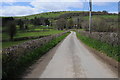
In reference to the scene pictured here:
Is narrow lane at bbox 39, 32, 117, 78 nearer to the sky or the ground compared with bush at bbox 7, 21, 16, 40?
nearer to the ground

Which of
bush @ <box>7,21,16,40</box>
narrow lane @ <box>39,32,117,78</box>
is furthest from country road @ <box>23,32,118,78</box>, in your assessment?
bush @ <box>7,21,16,40</box>

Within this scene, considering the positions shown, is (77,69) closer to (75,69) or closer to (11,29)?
(75,69)

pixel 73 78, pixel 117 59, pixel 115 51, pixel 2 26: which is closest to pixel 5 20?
pixel 2 26

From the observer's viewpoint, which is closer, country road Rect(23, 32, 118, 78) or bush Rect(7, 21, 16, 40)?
bush Rect(7, 21, 16, 40)

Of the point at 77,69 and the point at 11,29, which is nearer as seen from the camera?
the point at 11,29

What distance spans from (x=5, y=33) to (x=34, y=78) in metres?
3.78

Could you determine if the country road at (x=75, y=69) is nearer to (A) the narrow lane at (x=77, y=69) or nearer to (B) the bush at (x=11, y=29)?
(A) the narrow lane at (x=77, y=69)

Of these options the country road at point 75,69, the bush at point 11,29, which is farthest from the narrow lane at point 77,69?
the bush at point 11,29

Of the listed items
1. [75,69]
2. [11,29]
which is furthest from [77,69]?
[11,29]

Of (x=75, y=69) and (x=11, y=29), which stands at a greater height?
(x=11, y=29)

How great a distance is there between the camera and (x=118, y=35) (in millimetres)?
13102

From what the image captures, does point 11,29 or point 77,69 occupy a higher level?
point 11,29

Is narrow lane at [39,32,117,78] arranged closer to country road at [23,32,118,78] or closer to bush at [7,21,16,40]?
country road at [23,32,118,78]

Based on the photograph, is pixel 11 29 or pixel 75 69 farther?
pixel 75 69
